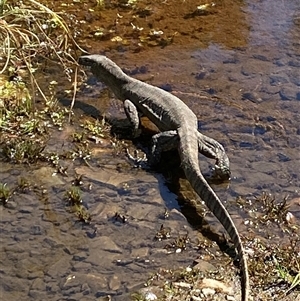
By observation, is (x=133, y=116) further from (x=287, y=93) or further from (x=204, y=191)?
(x=287, y=93)

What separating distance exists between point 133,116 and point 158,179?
3.44ft

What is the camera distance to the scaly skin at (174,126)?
5703 mm

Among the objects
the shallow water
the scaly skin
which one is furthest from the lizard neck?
the shallow water

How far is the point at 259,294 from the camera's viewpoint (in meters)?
5.05

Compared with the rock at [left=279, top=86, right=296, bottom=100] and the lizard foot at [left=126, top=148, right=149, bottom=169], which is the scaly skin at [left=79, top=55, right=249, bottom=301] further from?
the rock at [left=279, top=86, right=296, bottom=100]

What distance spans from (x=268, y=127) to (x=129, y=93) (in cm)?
157

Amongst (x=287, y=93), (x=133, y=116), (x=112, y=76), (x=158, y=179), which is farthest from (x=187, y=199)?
(x=287, y=93)

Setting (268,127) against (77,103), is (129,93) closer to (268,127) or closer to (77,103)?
(77,103)

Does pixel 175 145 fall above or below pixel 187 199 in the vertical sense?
above

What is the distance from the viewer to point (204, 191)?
5922 millimetres

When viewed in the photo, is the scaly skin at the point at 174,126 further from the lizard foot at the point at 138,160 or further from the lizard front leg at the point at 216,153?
the lizard foot at the point at 138,160

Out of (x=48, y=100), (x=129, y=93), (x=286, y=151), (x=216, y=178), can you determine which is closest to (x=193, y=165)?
(x=216, y=178)

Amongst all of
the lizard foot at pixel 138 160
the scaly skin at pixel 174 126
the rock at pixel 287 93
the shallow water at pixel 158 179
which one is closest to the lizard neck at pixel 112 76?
the scaly skin at pixel 174 126

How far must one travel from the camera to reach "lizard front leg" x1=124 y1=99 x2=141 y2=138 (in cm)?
718
